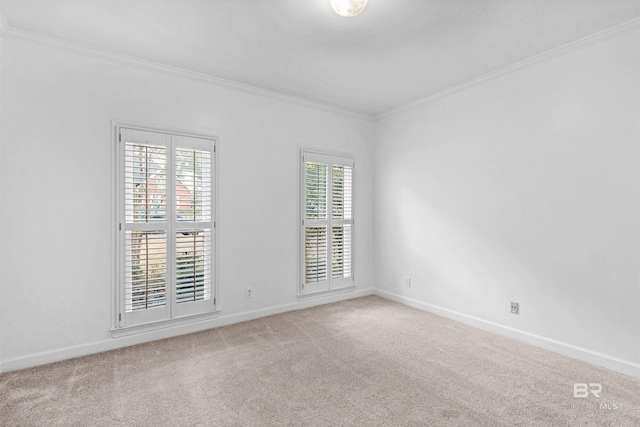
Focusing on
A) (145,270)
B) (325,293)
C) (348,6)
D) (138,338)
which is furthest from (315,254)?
(348,6)

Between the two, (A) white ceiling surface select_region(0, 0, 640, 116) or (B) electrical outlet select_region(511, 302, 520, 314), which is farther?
(B) electrical outlet select_region(511, 302, 520, 314)

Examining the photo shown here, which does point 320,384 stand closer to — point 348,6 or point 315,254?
point 315,254

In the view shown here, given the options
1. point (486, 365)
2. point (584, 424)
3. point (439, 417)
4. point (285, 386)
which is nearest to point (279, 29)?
point (285, 386)

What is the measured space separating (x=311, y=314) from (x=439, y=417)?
2135mm

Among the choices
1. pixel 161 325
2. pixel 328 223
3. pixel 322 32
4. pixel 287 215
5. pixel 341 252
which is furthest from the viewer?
pixel 341 252

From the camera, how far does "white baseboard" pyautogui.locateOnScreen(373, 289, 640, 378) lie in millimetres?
2539

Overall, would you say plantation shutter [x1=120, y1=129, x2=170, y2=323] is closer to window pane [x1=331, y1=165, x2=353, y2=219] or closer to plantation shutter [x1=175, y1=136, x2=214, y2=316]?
plantation shutter [x1=175, y1=136, x2=214, y2=316]

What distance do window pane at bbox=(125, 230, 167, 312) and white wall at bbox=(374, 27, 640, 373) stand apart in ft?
9.85

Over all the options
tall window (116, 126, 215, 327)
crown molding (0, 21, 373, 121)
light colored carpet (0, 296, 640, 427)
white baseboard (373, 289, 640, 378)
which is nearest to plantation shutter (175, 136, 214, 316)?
tall window (116, 126, 215, 327)

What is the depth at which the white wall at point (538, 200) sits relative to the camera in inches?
101

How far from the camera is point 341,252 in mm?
4539

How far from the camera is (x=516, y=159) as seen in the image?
10.5 feet

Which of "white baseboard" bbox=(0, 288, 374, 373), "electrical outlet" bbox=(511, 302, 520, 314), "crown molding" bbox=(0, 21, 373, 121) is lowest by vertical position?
"white baseboard" bbox=(0, 288, 374, 373)

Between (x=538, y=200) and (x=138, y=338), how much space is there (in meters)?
4.00
